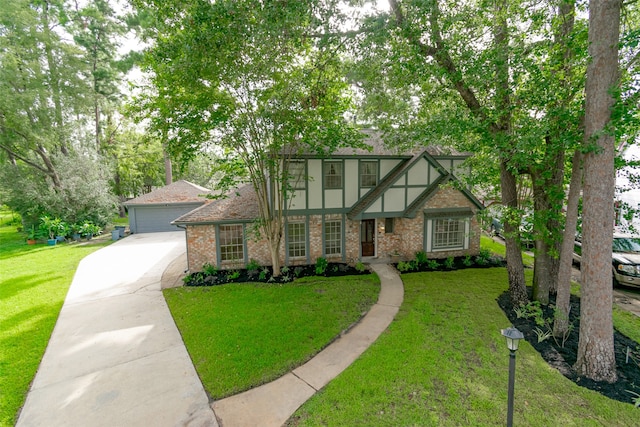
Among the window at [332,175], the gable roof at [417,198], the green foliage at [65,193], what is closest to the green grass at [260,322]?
the gable roof at [417,198]

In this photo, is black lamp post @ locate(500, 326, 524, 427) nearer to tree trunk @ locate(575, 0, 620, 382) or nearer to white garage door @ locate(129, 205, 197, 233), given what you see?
tree trunk @ locate(575, 0, 620, 382)

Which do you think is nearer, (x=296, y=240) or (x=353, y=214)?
(x=353, y=214)

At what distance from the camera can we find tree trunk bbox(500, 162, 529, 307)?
26.7ft

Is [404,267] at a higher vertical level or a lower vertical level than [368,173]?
lower

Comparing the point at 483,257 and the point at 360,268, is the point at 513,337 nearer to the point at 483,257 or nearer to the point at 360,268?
the point at 360,268

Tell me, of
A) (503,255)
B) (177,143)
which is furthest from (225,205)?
(503,255)

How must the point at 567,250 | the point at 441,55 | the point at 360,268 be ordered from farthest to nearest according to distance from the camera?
1. the point at 360,268
2. the point at 441,55
3. the point at 567,250

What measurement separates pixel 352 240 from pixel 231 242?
16.9ft

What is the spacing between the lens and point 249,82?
8.10m

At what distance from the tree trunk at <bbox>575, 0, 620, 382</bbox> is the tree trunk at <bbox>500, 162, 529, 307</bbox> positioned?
2756 millimetres

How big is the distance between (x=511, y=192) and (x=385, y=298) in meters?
4.81

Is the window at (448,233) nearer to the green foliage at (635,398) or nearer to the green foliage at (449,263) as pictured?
the green foliage at (449,263)

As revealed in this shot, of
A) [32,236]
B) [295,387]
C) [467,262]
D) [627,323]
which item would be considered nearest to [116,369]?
[295,387]

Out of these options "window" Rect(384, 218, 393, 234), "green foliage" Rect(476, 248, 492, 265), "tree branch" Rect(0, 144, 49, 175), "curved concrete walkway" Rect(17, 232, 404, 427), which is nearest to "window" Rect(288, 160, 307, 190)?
"window" Rect(384, 218, 393, 234)
